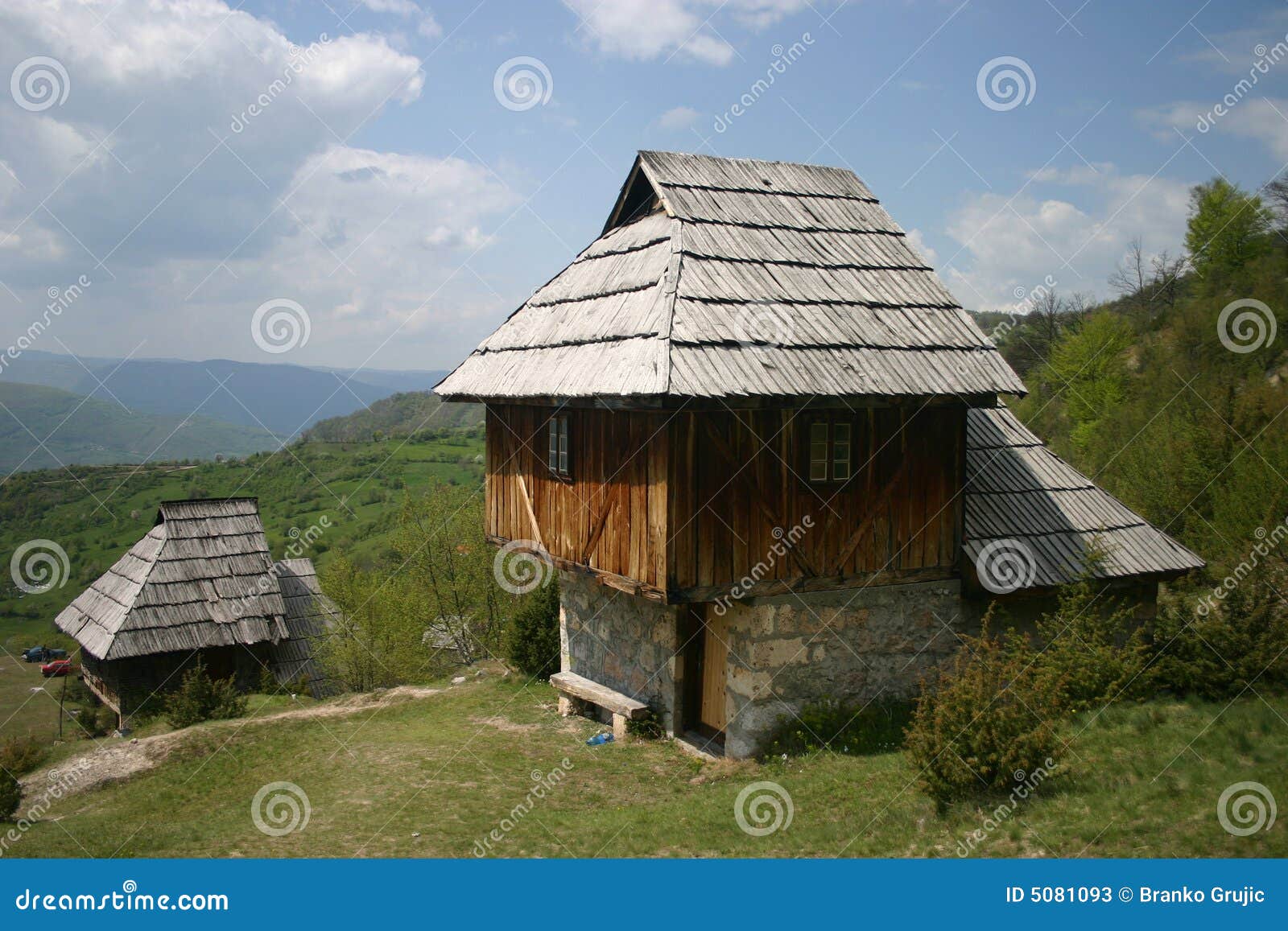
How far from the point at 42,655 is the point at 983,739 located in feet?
134

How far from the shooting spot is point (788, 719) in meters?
10.1

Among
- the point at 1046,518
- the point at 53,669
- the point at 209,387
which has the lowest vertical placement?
the point at 53,669

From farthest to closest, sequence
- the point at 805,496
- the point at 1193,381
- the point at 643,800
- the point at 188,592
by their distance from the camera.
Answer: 1. the point at 1193,381
2. the point at 188,592
3. the point at 805,496
4. the point at 643,800

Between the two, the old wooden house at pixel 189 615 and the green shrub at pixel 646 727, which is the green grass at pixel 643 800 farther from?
the old wooden house at pixel 189 615

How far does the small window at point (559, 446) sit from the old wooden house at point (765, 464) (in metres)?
0.04

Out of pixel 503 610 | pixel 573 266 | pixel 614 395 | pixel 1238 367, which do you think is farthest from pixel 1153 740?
pixel 1238 367

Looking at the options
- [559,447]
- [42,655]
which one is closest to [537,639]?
[559,447]

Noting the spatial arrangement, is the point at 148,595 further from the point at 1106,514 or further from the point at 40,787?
the point at 1106,514

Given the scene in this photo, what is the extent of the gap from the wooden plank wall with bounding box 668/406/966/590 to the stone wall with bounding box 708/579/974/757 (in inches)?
15.1

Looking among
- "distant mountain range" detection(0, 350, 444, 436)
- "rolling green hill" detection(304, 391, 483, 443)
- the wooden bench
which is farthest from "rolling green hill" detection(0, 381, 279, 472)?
the wooden bench

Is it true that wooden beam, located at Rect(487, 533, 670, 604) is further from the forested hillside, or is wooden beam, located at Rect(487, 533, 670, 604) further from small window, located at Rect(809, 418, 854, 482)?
the forested hillside

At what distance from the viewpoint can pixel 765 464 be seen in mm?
9805

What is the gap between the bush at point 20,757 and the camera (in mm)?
12694

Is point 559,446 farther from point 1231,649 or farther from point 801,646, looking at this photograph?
point 1231,649
